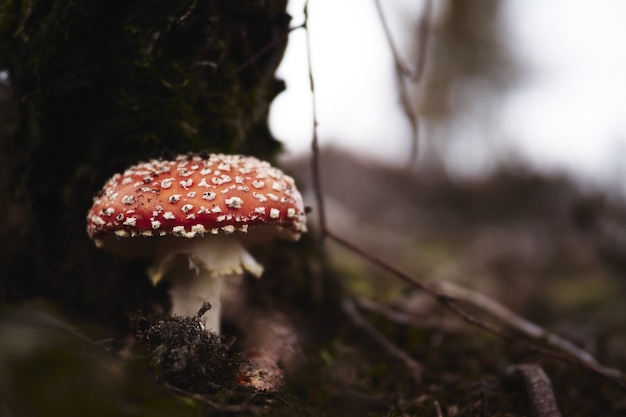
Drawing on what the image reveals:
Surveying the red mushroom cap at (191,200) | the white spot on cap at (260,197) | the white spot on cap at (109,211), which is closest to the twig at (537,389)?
the red mushroom cap at (191,200)

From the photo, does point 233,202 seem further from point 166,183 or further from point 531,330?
point 531,330

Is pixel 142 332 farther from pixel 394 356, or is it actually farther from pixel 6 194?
pixel 6 194

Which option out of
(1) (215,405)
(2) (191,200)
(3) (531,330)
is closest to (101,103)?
(2) (191,200)

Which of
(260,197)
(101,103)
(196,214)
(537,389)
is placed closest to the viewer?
(196,214)

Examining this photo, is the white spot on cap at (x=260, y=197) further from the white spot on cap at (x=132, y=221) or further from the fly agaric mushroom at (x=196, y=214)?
the white spot on cap at (x=132, y=221)

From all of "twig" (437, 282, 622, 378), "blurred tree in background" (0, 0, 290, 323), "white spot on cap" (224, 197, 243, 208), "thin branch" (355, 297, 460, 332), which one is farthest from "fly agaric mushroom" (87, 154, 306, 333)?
"thin branch" (355, 297, 460, 332)

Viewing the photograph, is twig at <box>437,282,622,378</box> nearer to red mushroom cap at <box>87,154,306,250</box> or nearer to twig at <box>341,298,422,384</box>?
twig at <box>341,298,422,384</box>
